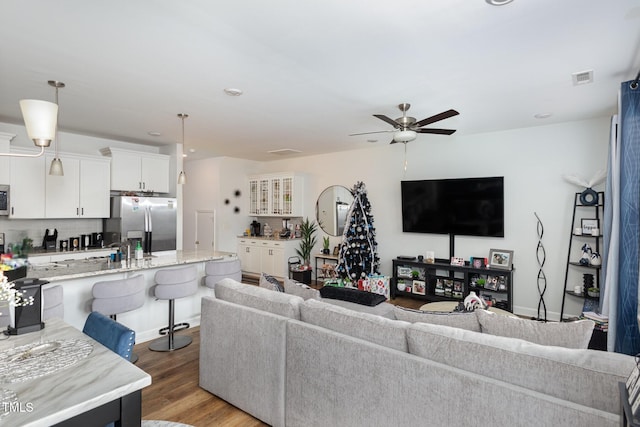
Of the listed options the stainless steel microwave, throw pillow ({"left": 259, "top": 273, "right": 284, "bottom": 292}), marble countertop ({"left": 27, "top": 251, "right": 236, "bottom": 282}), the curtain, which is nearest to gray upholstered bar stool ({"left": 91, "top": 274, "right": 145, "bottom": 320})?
marble countertop ({"left": 27, "top": 251, "right": 236, "bottom": 282})

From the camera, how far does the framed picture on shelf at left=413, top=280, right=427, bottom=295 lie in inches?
218

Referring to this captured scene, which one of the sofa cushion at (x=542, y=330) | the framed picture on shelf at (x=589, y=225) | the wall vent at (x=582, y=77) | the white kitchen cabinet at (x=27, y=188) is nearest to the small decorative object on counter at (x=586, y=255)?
the framed picture on shelf at (x=589, y=225)

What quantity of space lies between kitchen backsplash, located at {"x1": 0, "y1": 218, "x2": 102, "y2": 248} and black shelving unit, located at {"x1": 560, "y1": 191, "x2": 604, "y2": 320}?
7.02 metres

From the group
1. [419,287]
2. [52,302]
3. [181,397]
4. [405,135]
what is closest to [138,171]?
[52,302]

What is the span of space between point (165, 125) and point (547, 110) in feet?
15.9

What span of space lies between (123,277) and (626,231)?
187 inches

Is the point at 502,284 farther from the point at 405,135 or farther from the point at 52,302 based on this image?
the point at 52,302

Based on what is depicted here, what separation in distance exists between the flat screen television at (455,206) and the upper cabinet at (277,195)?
7.65ft

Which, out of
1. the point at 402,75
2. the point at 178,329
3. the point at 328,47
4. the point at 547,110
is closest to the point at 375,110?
the point at 402,75

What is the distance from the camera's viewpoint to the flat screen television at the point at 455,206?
5.06 meters

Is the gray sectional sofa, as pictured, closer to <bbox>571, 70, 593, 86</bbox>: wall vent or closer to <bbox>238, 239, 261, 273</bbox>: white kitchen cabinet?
<bbox>571, 70, 593, 86</bbox>: wall vent

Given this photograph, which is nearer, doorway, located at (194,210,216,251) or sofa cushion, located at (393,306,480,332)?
sofa cushion, located at (393,306,480,332)

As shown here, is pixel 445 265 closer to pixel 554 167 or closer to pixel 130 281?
pixel 554 167

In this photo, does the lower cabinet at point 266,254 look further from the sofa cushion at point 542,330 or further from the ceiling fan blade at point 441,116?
the sofa cushion at point 542,330
